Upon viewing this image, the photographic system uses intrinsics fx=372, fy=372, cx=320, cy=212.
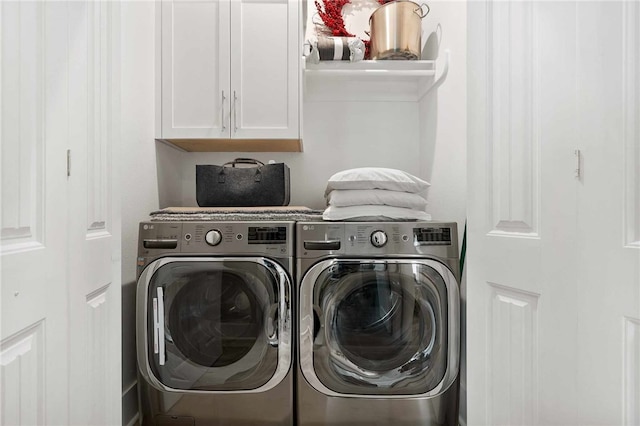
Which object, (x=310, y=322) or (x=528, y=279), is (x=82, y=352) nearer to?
(x=310, y=322)

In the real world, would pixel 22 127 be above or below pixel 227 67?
below

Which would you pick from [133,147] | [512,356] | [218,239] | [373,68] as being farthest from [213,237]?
[373,68]

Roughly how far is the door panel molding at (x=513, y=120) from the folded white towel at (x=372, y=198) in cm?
54

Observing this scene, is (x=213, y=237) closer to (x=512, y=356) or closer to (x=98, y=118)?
(x=98, y=118)

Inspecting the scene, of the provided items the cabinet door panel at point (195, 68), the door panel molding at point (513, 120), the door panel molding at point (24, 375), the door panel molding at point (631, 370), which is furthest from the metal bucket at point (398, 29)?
the door panel molding at point (24, 375)

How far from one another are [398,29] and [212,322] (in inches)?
63.4

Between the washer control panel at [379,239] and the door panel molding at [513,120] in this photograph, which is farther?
the washer control panel at [379,239]

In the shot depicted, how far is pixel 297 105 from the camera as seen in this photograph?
181 centimetres

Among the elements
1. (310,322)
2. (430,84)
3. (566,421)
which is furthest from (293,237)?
(430,84)

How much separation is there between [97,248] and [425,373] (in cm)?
123

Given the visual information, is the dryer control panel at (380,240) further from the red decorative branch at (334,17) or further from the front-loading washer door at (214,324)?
the red decorative branch at (334,17)

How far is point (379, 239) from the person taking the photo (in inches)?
57.3

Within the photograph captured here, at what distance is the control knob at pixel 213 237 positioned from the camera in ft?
4.74

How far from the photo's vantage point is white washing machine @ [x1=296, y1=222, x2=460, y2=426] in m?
1.45
